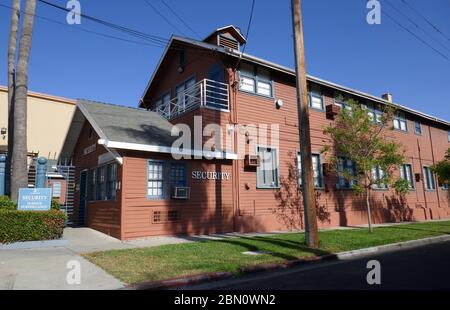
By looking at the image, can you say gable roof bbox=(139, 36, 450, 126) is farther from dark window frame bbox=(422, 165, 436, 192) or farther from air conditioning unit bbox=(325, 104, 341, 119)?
dark window frame bbox=(422, 165, 436, 192)

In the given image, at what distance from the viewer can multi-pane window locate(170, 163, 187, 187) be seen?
14438 millimetres

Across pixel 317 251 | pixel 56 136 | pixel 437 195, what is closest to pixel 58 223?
pixel 317 251

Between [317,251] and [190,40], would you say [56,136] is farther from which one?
[317,251]

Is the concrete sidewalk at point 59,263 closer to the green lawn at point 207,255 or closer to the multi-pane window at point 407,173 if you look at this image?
the green lawn at point 207,255

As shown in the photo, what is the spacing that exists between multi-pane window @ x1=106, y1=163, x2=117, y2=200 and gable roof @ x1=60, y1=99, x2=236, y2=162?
1416 millimetres

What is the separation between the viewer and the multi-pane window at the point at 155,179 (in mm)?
13906

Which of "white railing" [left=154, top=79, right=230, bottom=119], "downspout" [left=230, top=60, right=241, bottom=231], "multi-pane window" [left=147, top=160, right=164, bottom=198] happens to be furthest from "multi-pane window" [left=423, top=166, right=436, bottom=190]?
"multi-pane window" [left=147, top=160, right=164, bottom=198]

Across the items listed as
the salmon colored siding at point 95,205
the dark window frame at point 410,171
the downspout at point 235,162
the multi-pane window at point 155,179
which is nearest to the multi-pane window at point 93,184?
the salmon colored siding at point 95,205

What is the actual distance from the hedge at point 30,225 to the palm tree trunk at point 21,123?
237 cm

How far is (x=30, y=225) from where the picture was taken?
11.3m

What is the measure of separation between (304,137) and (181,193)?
5277mm

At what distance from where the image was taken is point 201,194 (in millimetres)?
14875

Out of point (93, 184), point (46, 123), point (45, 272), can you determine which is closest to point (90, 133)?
point (93, 184)

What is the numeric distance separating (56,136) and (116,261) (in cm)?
2408
